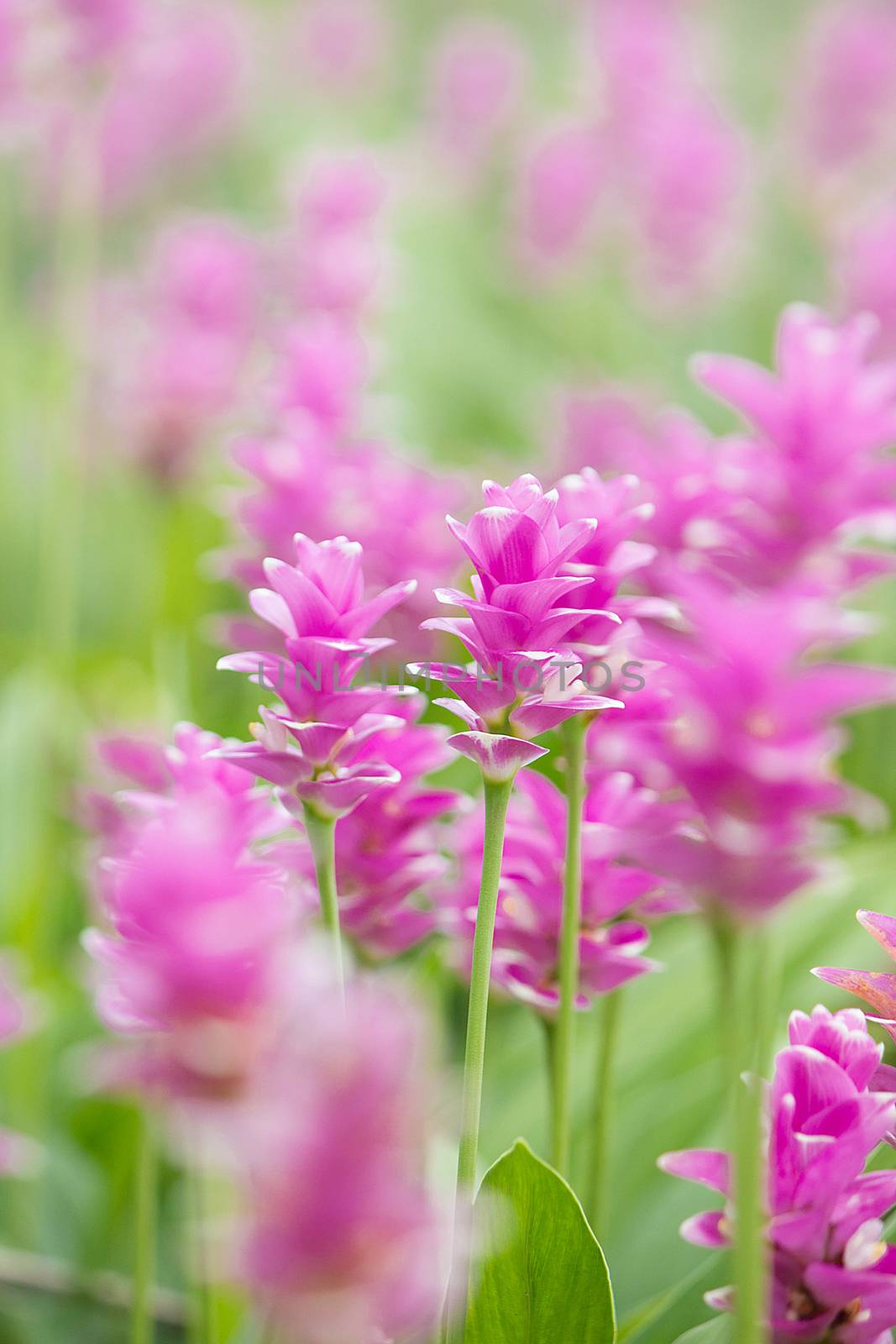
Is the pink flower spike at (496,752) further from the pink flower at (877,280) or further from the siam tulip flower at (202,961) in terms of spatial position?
the pink flower at (877,280)

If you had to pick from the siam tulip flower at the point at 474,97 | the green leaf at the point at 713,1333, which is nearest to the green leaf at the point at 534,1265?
the green leaf at the point at 713,1333

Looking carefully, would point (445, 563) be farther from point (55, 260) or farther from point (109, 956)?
point (55, 260)

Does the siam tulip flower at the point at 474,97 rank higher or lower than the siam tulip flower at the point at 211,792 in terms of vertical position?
higher

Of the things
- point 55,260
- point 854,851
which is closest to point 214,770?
→ point 854,851

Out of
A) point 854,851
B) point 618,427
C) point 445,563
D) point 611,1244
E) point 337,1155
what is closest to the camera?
point 337,1155

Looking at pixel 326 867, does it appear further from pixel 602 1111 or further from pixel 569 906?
pixel 602 1111

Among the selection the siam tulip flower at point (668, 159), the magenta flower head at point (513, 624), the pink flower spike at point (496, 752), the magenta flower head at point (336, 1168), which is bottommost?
the magenta flower head at point (336, 1168)

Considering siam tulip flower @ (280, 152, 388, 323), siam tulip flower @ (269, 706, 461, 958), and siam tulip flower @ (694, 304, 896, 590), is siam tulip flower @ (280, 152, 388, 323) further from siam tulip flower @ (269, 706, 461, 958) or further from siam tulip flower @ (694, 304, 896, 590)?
siam tulip flower @ (269, 706, 461, 958)
